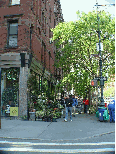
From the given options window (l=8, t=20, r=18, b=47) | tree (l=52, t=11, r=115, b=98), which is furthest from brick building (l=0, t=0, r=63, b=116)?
tree (l=52, t=11, r=115, b=98)

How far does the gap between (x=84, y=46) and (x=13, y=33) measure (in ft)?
28.1

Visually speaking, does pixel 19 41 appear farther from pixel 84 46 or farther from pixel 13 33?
pixel 84 46

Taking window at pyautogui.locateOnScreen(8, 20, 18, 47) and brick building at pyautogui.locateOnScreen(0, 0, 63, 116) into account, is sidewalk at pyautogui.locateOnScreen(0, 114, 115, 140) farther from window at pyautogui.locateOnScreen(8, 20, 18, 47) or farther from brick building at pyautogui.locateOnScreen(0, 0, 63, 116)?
window at pyautogui.locateOnScreen(8, 20, 18, 47)

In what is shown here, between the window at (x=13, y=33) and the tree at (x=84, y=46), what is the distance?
671 cm

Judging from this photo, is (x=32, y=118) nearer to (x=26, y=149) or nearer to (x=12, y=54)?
(x=12, y=54)

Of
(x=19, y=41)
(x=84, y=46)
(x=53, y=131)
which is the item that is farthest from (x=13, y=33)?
(x=53, y=131)

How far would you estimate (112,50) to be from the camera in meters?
23.0

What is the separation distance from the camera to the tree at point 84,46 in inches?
874

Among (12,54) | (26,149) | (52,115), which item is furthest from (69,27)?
(26,149)

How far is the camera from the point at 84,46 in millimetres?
23469

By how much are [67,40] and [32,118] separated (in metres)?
11.3

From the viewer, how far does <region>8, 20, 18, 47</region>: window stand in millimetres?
18094

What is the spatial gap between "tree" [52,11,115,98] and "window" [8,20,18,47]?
6709mm

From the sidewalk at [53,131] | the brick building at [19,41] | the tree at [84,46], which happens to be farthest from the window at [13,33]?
the sidewalk at [53,131]
